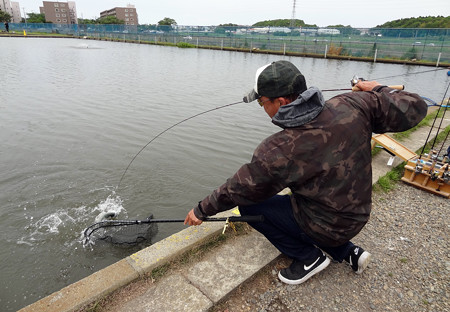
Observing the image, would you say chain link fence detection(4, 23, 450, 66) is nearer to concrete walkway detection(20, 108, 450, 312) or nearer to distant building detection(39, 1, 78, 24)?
concrete walkway detection(20, 108, 450, 312)

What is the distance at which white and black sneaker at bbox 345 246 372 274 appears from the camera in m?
2.67

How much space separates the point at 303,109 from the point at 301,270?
59.2 inches

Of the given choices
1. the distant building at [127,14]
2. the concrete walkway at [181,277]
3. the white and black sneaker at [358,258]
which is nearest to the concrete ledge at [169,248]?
the concrete walkway at [181,277]

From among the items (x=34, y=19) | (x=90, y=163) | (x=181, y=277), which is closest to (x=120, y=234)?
(x=181, y=277)

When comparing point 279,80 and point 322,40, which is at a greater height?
point 322,40

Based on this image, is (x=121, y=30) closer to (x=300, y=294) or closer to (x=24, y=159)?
(x=24, y=159)

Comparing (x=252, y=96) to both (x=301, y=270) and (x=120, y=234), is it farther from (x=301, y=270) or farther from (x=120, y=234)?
(x=120, y=234)

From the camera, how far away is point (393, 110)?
2.18m

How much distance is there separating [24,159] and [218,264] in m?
5.33

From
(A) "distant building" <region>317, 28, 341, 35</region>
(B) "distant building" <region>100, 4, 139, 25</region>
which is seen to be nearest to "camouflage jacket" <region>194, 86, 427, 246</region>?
(A) "distant building" <region>317, 28, 341, 35</region>

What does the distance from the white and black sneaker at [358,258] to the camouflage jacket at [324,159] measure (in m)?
0.54

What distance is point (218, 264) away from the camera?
2.80 m

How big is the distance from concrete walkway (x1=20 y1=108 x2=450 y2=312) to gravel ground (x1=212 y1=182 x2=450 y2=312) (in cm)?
11

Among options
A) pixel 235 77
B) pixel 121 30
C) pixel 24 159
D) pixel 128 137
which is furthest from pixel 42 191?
pixel 121 30
